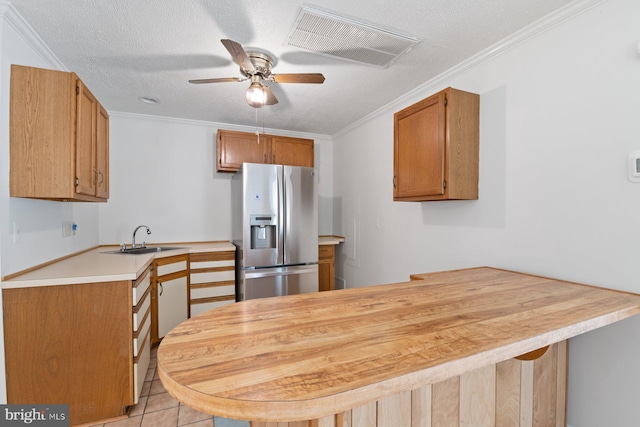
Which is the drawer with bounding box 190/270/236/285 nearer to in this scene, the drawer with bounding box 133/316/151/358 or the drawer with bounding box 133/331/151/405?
the drawer with bounding box 133/316/151/358

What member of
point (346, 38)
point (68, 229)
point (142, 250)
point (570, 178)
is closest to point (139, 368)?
point (68, 229)

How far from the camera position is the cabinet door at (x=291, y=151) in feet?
11.7

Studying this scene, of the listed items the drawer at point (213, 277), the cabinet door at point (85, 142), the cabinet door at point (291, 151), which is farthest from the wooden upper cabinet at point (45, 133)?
the cabinet door at point (291, 151)

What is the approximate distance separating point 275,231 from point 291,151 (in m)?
1.14

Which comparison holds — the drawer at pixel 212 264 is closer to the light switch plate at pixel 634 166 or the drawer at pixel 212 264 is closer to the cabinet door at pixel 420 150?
the cabinet door at pixel 420 150

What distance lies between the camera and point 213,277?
306cm

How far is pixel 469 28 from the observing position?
1.74 metres

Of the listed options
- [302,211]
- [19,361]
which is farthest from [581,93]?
[19,361]

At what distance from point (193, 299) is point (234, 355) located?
2603 millimetres

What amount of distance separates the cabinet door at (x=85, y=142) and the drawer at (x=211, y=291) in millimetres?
1401

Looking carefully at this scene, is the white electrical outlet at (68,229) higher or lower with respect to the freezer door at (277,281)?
higher

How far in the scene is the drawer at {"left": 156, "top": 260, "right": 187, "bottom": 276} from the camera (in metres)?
2.61

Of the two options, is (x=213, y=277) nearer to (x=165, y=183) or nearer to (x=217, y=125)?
(x=165, y=183)

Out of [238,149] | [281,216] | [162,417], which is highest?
[238,149]
